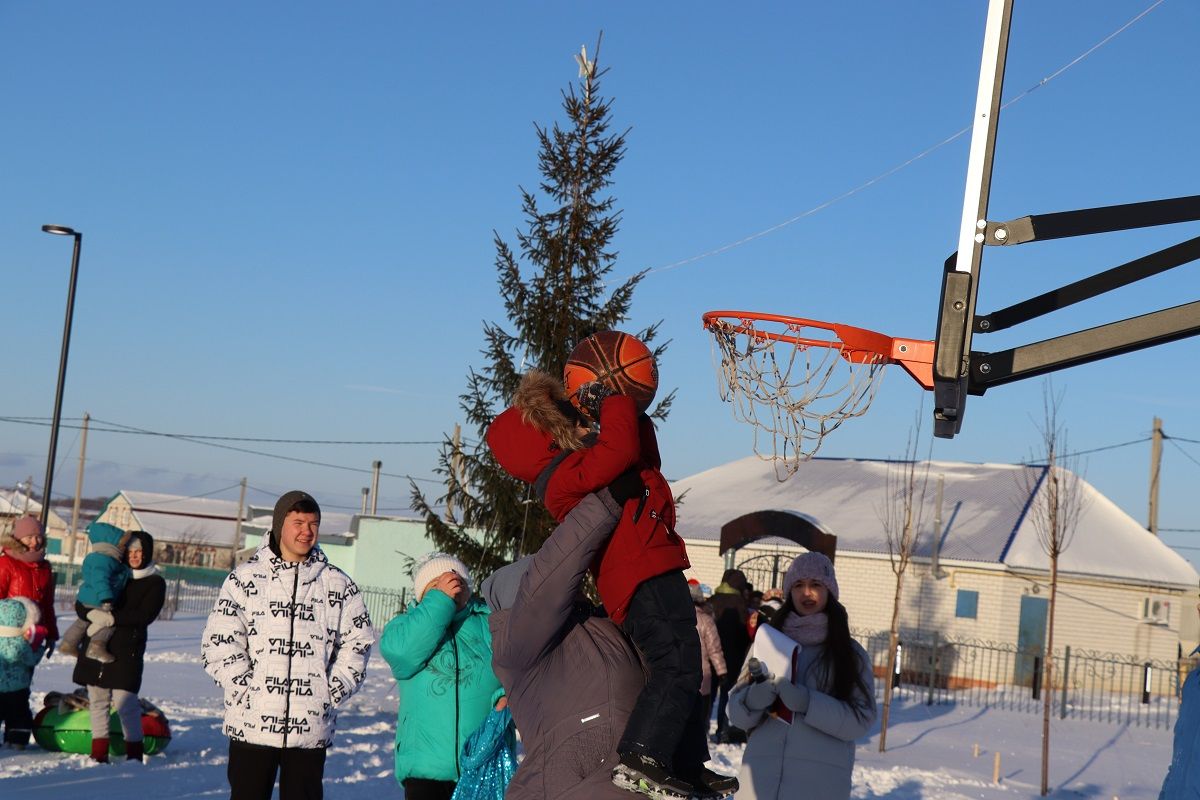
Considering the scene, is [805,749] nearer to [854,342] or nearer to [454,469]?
[854,342]

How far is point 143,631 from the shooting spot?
1049 cm

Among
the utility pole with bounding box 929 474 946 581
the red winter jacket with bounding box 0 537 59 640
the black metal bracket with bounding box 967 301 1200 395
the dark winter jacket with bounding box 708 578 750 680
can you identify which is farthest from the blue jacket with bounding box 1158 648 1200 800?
the utility pole with bounding box 929 474 946 581

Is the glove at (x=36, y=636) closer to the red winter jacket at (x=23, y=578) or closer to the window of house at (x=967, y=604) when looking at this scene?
the red winter jacket at (x=23, y=578)

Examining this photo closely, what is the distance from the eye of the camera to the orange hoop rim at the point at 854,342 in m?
4.91

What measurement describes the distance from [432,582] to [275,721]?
3.34 feet

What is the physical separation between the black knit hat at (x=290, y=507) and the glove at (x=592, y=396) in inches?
125

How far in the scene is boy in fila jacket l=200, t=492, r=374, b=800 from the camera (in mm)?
5949

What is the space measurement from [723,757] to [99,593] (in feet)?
21.8

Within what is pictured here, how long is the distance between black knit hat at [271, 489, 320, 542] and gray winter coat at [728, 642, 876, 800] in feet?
7.77

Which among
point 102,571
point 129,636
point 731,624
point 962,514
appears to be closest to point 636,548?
point 129,636

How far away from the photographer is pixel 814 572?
6.15m

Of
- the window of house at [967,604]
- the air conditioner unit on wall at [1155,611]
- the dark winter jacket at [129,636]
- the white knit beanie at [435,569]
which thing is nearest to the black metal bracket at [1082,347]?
the white knit beanie at [435,569]

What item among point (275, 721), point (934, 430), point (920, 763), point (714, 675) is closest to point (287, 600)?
point (275, 721)

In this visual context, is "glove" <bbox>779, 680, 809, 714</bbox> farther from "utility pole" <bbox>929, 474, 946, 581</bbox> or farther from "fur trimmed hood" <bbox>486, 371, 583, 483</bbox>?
"utility pole" <bbox>929, 474, 946, 581</bbox>
